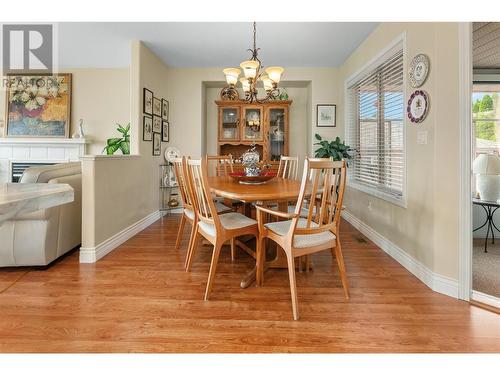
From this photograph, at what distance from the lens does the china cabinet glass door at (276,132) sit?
4.81m

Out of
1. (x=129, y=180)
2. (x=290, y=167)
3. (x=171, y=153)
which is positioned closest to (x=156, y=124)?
(x=171, y=153)

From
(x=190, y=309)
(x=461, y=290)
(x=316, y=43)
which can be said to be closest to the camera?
(x=190, y=309)

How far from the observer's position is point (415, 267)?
2.32 meters

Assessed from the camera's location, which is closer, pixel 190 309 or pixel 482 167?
pixel 190 309

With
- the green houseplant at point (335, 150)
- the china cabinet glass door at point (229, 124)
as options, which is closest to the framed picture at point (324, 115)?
the green houseplant at point (335, 150)

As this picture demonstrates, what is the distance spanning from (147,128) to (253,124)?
5.74 feet

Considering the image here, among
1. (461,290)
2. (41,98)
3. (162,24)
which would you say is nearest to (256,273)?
(461,290)

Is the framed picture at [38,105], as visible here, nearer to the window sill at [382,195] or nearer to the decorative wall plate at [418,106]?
the window sill at [382,195]

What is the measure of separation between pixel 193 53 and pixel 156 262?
116 inches

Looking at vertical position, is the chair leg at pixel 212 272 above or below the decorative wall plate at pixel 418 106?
below

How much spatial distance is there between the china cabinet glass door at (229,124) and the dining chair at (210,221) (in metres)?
2.72

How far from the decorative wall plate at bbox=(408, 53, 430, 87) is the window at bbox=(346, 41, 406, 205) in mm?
294
